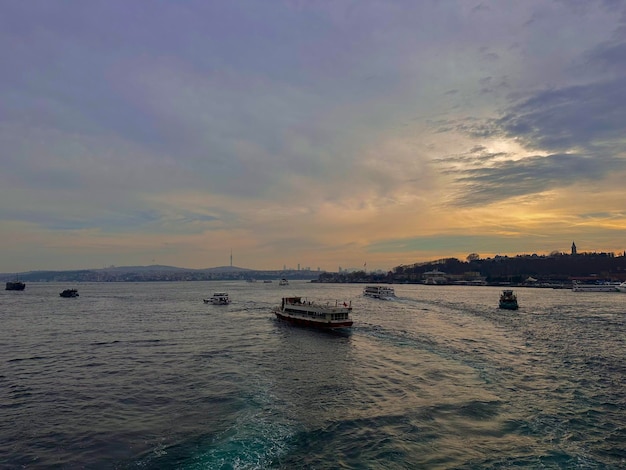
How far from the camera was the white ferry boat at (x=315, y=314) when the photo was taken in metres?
69.3

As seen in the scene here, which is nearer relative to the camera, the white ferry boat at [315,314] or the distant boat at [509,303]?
the white ferry boat at [315,314]

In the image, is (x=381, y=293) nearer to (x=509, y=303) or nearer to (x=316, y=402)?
(x=509, y=303)

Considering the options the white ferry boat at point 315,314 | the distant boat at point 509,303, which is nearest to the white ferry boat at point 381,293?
the distant boat at point 509,303

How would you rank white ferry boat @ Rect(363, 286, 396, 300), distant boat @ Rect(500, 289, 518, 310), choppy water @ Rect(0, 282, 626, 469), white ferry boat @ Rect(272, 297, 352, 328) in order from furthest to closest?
white ferry boat @ Rect(363, 286, 396, 300) → distant boat @ Rect(500, 289, 518, 310) → white ferry boat @ Rect(272, 297, 352, 328) → choppy water @ Rect(0, 282, 626, 469)

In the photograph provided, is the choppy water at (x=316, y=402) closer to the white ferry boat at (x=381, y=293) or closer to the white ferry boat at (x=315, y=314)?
the white ferry boat at (x=315, y=314)

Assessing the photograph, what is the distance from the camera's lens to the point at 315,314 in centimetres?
7419

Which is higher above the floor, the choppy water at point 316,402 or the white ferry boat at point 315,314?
the white ferry boat at point 315,314

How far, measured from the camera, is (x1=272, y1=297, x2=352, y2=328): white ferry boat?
69.3 metres

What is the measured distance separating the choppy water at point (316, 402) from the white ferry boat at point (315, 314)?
9.85 metres

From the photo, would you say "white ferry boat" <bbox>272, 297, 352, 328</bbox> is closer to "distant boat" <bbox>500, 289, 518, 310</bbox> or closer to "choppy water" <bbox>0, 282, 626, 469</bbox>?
"choppy water" <bbox>0, 282, 626, 469</bbox>

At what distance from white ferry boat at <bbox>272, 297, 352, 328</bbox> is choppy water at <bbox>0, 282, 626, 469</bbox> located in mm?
9852

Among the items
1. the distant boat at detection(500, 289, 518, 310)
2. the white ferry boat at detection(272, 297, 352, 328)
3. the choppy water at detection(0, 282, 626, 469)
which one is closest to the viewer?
the choppy water at detection(0, 282, 626, 469)

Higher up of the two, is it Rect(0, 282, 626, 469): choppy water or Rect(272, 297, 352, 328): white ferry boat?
Rect(272, 297, 352, 328): white ferry boat

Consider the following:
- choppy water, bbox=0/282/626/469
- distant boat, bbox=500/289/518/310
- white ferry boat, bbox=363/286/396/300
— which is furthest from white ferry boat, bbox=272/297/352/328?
white ferry boat, bbox=363/286/396/300
